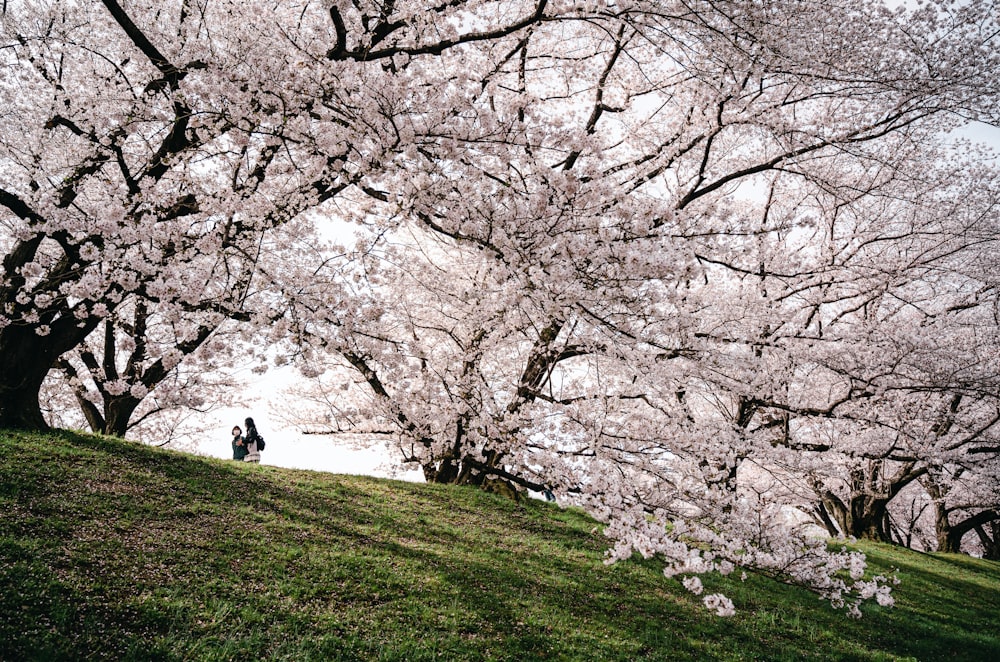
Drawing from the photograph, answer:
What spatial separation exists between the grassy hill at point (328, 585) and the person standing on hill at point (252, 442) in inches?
160

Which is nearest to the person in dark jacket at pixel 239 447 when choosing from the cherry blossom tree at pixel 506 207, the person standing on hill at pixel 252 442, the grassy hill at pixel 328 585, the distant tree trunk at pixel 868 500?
the person standing on hill at pixel 252 442

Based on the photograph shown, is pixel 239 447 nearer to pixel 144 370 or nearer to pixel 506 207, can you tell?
pixel 144 370

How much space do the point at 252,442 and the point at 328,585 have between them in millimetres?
8961

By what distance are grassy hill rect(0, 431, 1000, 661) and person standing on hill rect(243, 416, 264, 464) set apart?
407 cm

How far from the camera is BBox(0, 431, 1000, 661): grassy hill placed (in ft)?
15.1

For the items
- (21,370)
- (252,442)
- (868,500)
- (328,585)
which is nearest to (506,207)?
(328,585)

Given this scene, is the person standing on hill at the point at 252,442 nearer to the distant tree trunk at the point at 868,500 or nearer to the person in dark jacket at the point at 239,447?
the person in dark jacket at the point at 239,447

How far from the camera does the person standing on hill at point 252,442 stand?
538 inches

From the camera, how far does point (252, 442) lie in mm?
13719

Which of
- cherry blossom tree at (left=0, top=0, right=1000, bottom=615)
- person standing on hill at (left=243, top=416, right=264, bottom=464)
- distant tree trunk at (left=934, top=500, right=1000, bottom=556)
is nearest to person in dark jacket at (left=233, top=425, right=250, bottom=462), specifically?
person standing on hill at (left=243, top=416, right=264, bottom=464)

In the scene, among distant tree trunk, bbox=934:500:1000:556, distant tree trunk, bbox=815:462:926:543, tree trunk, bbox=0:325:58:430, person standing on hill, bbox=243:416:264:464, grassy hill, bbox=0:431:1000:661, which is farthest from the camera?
distant tree trunk, bbox=934:500:1000:556

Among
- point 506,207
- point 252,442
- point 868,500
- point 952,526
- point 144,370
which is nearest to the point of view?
point 506,207

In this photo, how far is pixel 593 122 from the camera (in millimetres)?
10195

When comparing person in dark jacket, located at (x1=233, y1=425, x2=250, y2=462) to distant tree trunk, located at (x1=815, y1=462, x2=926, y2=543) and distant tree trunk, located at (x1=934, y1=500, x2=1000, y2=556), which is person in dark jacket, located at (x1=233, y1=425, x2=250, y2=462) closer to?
distant tree trunk, located at (x1=815, y1=462, x2=926, y2=543)
